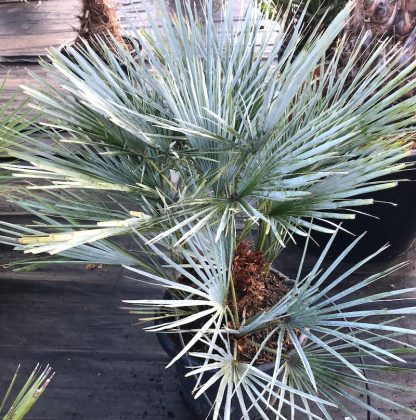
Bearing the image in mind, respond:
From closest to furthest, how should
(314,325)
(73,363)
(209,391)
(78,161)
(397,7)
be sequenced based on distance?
(314,325) → (78,161) → (209,391) → (397,7) → (73,363)

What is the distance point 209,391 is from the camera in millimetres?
878

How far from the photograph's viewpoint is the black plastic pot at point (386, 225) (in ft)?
3.68

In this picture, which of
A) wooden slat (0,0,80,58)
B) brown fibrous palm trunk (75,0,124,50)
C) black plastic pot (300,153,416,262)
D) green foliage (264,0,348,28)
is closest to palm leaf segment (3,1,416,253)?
black plastic pot (300,153,416,262)

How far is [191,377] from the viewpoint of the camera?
34.7 inches

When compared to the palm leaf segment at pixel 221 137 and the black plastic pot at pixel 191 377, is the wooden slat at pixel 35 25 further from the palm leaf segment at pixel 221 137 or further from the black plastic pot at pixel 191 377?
the black plastic pot at pixel 191 377

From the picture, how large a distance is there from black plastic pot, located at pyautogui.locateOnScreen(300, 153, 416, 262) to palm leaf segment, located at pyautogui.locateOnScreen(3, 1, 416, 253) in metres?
0.42

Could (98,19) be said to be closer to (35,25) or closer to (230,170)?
(35,25)

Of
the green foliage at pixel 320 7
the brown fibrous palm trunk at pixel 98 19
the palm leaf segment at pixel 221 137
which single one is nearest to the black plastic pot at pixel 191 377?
the palm leaf segment at pixel 221 137

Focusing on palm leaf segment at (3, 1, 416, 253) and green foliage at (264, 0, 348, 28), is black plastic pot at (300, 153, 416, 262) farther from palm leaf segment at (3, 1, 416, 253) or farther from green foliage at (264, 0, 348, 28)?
green foliage at (264, 0, 348, 28)

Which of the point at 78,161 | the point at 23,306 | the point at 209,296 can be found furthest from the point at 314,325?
the point at 23,306

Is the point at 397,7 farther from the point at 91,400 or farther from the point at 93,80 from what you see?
the point at 91,400

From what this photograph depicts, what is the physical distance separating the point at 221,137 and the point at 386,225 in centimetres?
77

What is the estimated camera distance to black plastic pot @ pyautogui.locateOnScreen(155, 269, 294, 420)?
0.81 meters

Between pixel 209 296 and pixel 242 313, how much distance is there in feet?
0.60
